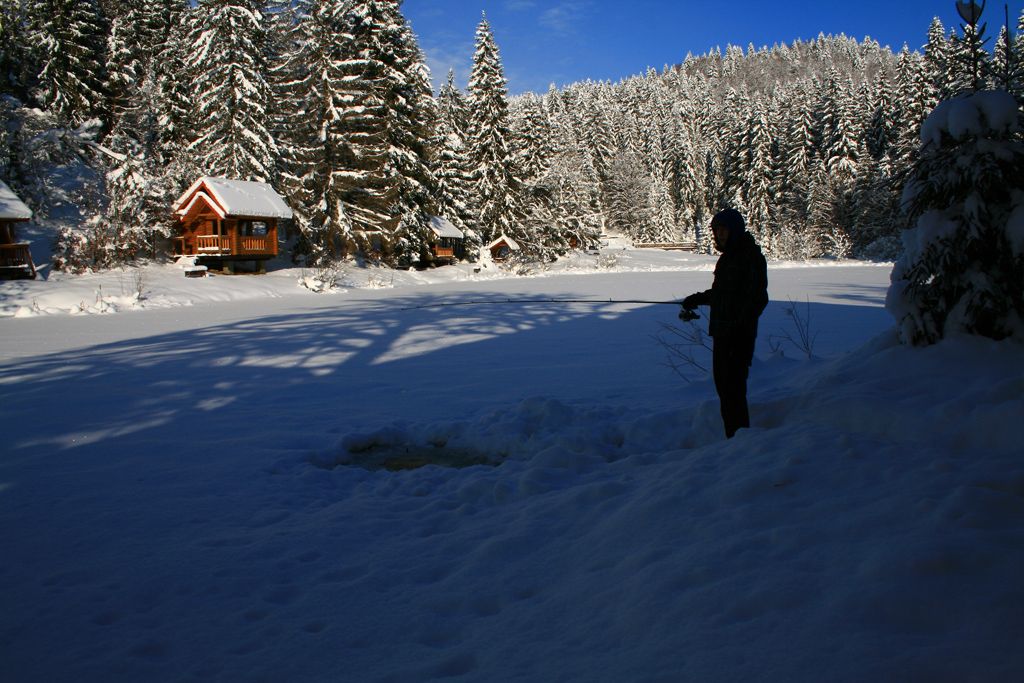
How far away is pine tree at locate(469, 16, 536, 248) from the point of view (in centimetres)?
4122

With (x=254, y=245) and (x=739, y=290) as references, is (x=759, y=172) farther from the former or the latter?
(x=739, y=290)

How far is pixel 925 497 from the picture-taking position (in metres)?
2.69

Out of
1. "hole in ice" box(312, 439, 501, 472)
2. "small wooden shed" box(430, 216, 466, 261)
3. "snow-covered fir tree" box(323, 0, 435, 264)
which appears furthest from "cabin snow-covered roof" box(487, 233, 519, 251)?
"hole in ice" box(312, 439, 501, 472)

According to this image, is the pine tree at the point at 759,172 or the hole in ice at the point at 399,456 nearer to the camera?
the hole in ice at the point at 399,456

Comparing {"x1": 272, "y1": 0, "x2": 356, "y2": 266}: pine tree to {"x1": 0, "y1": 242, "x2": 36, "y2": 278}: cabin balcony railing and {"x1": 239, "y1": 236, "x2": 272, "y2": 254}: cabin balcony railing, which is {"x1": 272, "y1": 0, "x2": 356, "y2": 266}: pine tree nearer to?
{"x1": 239, "y1": 236, "x2": 272, "y2": 254}: cabin balcony railing

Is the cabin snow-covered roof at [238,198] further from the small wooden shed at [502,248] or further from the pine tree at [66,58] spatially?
the small wooden shed at [502,248]

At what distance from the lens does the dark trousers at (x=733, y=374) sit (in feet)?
15.0

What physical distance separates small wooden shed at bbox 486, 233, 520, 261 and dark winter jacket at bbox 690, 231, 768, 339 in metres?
38.7

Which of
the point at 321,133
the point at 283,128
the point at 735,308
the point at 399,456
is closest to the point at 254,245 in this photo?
the point at 321,133

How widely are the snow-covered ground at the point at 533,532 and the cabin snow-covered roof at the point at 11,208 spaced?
20532mm

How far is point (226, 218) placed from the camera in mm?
29078

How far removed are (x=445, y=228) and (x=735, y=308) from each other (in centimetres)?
3643

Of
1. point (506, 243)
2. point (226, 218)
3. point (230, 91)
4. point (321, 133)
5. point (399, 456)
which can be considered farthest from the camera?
point (506, 243)

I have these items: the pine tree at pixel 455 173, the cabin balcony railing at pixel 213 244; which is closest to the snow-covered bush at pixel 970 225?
the cabin balcony railing at pixel 213 244
